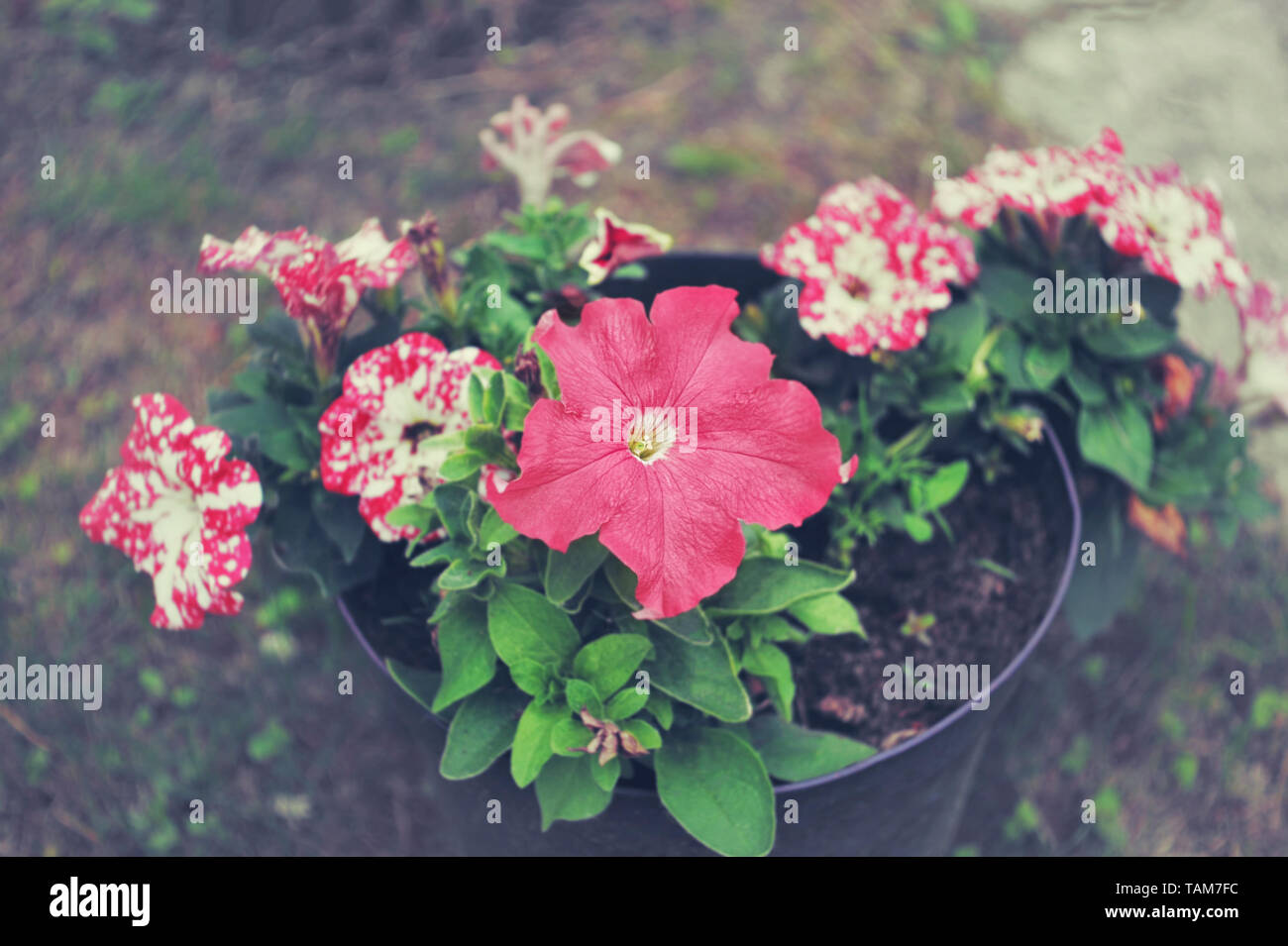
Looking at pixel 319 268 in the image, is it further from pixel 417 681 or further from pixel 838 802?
pixel 838 802

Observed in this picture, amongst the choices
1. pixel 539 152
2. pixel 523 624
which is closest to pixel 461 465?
pixel 523 624

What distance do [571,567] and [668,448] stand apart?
0.49 ft

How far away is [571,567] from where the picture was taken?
1.06 m

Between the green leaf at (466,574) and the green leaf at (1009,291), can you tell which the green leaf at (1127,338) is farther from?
the green leaf at (466,574)

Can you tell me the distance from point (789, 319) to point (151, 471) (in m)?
0.79

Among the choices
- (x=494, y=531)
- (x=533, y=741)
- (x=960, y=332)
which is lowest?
(x=533, y=741)

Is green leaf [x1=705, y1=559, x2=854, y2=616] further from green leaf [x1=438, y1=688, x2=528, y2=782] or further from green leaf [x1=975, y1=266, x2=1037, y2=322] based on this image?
green leaf [x1=975, y1=266, x2=1037, y2=322]

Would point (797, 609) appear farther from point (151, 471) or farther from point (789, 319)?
point (151, 471)

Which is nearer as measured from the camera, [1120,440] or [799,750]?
[799,750]

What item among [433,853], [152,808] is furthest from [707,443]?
[152,808]

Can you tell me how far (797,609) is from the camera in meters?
1.21

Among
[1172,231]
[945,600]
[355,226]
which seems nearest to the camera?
[1172,231]

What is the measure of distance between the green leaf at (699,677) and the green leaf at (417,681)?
0.25 meters

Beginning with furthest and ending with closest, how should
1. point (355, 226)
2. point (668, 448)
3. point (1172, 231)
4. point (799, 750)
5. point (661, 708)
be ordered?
point (355, 226)
point (1172, 231)
point (799, 750)
point (661, 708)
point (668, 448)
